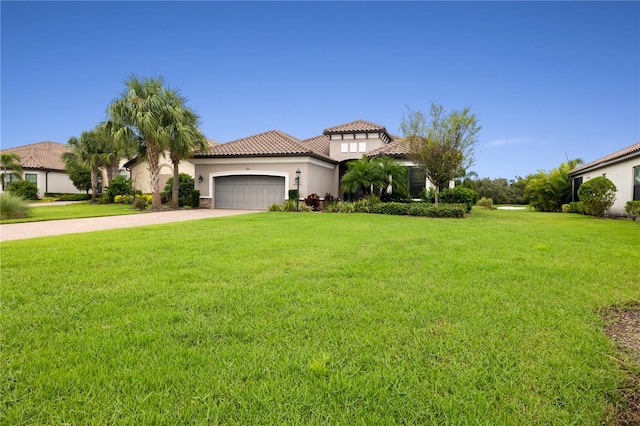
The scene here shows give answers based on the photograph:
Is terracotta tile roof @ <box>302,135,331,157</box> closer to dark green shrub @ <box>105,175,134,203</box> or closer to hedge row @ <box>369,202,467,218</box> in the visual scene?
hedge row @ <box>369,202,467,218</box>

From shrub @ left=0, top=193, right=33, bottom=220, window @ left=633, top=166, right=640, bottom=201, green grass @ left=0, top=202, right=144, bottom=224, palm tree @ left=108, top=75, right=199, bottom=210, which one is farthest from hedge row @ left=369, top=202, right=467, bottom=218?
shrub @ left=0, top=193, right=33, bottom=220

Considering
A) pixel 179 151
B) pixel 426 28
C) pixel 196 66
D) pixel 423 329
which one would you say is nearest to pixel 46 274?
pixel 423 329

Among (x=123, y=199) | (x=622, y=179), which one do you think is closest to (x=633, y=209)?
(x=622, y=179)

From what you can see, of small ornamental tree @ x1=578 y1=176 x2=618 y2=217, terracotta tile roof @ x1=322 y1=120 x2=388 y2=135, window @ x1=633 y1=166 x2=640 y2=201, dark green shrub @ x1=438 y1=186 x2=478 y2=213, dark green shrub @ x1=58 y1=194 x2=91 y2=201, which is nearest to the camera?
window @ x1=633 y1=166 x2=640 y2=201

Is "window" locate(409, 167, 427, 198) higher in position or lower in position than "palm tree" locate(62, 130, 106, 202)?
lower

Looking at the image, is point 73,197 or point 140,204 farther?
point 73,197

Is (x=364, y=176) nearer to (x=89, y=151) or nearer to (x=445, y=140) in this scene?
(x=445, y=140)

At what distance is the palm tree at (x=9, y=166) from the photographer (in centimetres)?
2942

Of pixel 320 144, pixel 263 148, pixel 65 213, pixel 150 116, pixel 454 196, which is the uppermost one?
pixel 150 116

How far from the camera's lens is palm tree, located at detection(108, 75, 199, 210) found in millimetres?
18828

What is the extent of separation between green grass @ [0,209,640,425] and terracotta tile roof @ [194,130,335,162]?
15.9 m

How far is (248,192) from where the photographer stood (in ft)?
73.2

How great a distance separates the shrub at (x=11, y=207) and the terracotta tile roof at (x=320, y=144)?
16.6m

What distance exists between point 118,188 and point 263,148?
14.5m
